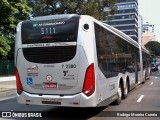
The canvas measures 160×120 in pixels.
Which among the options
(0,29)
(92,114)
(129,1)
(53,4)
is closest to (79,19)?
(92,114)

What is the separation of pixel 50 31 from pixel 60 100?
1.99m

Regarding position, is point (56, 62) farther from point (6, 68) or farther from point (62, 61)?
point (6, 68)

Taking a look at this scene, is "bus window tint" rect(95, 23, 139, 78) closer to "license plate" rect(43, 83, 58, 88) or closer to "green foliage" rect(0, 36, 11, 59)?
"license plate" rect(43, 83, 58, 88)

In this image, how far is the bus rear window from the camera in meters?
8.90

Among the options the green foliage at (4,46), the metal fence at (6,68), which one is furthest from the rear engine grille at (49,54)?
the metal fence at (6,68)

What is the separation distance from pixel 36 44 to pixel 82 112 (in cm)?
298

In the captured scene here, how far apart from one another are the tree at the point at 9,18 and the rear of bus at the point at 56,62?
72.1 feet

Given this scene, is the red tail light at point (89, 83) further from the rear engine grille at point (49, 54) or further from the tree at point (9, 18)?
the tree at point (9, 18)

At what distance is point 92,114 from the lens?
407 inches

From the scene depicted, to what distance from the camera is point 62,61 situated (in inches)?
351

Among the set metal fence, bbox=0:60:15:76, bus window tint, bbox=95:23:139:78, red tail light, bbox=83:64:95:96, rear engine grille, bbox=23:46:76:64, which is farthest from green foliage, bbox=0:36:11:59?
red tail light, bbox=83:64:95:96

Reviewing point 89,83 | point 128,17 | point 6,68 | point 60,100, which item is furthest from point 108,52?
point 128,17

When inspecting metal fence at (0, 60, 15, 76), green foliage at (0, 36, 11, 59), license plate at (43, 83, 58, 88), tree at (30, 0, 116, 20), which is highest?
tree at (30, 0, 116, 20)

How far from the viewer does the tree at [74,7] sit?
120 feet
